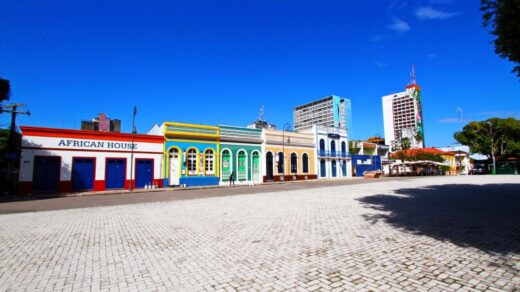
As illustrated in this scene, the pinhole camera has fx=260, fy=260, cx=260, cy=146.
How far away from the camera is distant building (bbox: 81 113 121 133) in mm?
27134

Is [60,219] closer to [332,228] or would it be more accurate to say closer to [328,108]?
[332,228]

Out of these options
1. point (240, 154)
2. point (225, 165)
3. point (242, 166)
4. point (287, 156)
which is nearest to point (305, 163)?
point (287, 156)

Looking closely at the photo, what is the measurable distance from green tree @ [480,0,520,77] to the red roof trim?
26114 mm

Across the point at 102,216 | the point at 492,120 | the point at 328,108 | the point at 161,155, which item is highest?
the point at 328,108

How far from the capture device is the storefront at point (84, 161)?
838 inches

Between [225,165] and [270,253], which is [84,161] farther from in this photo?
[270,253]

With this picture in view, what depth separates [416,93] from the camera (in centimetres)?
13612

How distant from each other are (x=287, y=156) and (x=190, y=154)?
14.4 m

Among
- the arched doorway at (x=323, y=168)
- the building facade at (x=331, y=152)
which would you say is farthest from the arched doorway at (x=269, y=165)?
the arched doorway at (x=323, y=168)

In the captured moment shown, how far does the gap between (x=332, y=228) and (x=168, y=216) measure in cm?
585

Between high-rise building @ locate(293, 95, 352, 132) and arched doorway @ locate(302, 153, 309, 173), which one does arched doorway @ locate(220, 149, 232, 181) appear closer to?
arched doorway @ locate(302, 153, 309, 173)

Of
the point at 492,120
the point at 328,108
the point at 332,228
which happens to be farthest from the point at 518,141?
the point at 328,108

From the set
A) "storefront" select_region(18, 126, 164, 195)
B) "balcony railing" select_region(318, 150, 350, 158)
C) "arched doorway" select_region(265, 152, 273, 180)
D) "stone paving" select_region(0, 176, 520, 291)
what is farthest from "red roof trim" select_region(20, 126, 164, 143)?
"balcony railing" select_region(318, 150, 350, 158)

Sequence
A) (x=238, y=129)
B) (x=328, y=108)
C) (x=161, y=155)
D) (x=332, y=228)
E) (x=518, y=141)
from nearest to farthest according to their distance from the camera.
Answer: (x=332, y=228), (x=161, y=155), (x=238, y=129), (x=518, y=141), (x=328, y=108)
